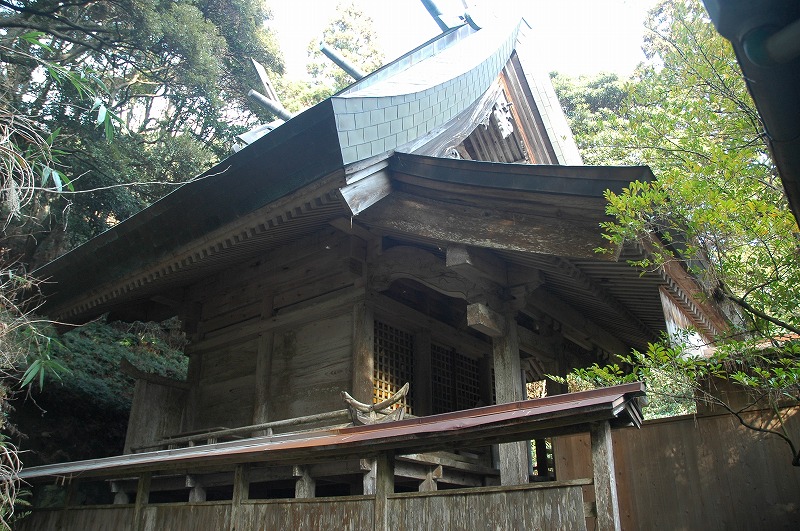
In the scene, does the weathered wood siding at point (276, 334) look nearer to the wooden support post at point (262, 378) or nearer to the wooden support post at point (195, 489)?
the wooden support post at point (262, 378)

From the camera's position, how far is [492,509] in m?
4.01

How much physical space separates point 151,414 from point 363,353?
3632mm

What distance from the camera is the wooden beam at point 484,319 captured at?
6.13 meters

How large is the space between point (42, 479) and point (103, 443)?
445 cm

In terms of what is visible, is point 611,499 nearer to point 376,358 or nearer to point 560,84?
point 376,358

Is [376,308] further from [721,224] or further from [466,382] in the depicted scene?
[721,224]

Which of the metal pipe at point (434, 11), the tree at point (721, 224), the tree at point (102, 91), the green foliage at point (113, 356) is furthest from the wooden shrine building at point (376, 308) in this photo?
the tree at point (102, 91)

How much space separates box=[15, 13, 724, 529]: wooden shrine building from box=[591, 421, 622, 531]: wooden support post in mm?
13

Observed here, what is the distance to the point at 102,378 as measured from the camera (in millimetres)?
13508

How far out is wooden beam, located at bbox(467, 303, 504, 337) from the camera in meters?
6.13

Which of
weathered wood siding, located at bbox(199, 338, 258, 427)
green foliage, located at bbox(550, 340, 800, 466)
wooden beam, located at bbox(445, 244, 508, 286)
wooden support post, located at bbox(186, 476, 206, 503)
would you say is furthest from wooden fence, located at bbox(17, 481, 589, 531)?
wooden beam, located at bbox(445, 244, 508, 286)

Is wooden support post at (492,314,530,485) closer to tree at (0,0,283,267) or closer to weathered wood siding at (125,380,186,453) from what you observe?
weathered wood siding at (125,380,186,453)

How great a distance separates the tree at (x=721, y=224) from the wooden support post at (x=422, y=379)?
127 inches

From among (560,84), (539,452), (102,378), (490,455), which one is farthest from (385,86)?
(560,84)
